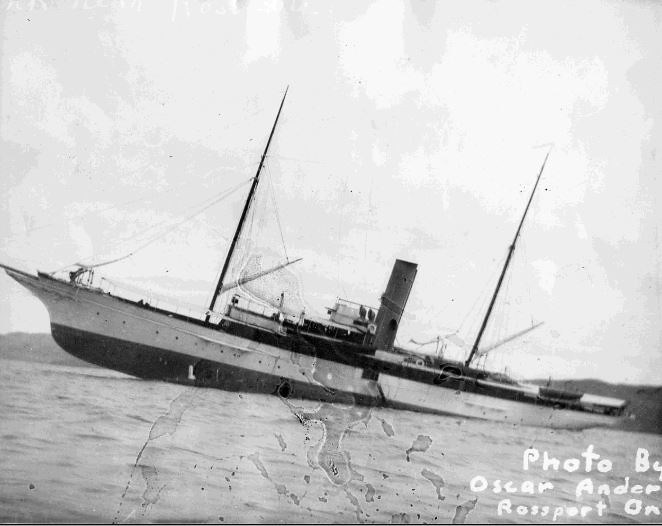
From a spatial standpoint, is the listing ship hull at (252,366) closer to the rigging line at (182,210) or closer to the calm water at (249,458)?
the calm water at (249,458)

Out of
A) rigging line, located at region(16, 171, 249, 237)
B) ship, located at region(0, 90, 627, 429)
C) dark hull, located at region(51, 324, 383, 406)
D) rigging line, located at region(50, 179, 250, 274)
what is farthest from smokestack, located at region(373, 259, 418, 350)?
rigging line, located at region(16, 171, 249, 237)

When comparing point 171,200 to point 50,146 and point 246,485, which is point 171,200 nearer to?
point 50,146

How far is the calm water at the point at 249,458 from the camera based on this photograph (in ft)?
10.1

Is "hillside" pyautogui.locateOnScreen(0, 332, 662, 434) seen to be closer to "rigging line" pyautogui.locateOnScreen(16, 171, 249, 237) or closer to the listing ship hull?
the listing ship hull

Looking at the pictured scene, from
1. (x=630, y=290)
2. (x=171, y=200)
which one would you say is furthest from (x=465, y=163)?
(x=171, y=200)

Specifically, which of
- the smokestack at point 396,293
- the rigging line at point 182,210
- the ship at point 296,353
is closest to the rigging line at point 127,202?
the rigging line at point 182,210

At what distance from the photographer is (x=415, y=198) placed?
140 inches

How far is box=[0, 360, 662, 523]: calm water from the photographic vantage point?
10.1 feet

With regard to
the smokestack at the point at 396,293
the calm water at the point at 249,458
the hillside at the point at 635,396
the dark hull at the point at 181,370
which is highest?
the smokestack at the point at 396,293

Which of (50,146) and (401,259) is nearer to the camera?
(50,146)

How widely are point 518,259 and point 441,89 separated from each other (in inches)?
42.5

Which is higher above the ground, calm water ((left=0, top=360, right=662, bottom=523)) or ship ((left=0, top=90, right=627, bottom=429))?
ship ((left=0, top=90, right=627, bottom=429))

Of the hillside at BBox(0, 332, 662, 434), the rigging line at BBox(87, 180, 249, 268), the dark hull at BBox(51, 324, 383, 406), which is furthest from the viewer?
the hillside at BBox(0, 332, 662, 434)

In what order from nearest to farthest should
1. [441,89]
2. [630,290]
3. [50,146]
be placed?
[50,146] → [441,89] → [630,290]
